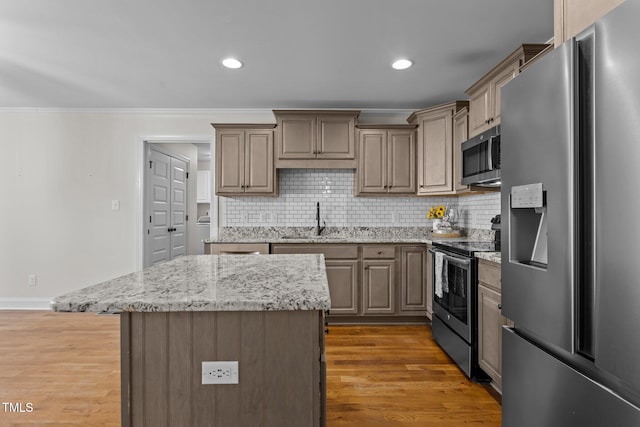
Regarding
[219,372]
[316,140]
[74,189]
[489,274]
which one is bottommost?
[219,372]

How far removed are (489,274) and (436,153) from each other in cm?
178

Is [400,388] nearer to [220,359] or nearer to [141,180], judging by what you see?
[220,359]

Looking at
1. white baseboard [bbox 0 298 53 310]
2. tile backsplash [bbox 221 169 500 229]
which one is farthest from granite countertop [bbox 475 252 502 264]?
white baseboard [bbox 0 298 53 310]

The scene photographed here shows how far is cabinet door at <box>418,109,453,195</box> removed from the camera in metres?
3.67

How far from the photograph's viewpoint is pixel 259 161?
4055mm

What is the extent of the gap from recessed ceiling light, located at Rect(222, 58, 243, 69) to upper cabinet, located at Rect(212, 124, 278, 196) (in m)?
1.00

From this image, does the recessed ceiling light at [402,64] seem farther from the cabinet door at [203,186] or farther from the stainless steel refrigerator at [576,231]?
the cabinet door at [203,186]

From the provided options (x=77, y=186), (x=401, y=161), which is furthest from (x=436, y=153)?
(x=77, y=186)

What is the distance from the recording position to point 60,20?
2.39 metres

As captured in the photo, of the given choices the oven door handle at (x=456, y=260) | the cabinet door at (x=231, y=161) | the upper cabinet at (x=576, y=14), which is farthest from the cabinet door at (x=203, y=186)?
the upper cabinet at (x=576, y=14)

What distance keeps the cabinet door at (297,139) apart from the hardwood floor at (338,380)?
197cm

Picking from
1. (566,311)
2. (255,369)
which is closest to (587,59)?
(566,311)

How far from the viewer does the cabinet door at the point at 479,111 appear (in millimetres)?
2849

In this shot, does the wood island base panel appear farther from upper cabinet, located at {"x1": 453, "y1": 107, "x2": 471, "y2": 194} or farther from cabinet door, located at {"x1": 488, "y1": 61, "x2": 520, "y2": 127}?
upper cabinet, located at {"x1": 453, "y1": 107, "x2": 471, "y2": 194}
